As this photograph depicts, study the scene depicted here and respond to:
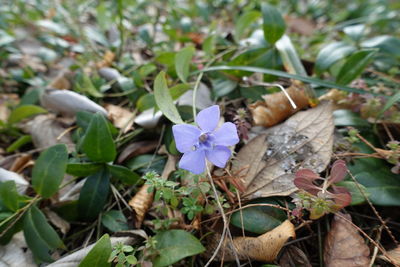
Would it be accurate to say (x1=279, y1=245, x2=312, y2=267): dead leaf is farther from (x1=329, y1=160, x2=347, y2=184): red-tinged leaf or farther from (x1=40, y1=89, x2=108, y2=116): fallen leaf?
(x1=40, y1=89, x2=108, y2=116): fallen leaf

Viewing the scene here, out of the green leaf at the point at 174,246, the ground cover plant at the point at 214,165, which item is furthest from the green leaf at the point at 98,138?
the green leaf at the point at 174,246

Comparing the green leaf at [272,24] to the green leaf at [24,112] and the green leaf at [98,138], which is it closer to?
the green leaf at [98,138]

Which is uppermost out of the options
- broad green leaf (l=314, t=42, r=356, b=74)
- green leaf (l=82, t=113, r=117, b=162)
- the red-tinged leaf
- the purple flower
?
broad green leaf (l=314, t=42, r=356, b=74)

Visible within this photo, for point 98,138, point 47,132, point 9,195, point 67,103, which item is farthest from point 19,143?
point 98,138

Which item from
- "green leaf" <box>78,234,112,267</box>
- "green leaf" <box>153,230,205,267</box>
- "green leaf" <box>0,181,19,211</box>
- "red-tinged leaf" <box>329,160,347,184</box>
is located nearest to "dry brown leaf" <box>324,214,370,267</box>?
"red-tinged leaf" <box>329,160,347,184</box>

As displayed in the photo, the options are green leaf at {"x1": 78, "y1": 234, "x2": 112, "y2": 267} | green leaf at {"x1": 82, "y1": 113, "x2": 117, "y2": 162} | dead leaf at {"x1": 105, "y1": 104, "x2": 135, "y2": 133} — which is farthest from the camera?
dead leaf at {"x1": 105, "y1": 104, "x2": 135, "y2": 133}

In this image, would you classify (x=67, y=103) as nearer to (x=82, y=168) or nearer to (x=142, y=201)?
(x=82, y=168)
